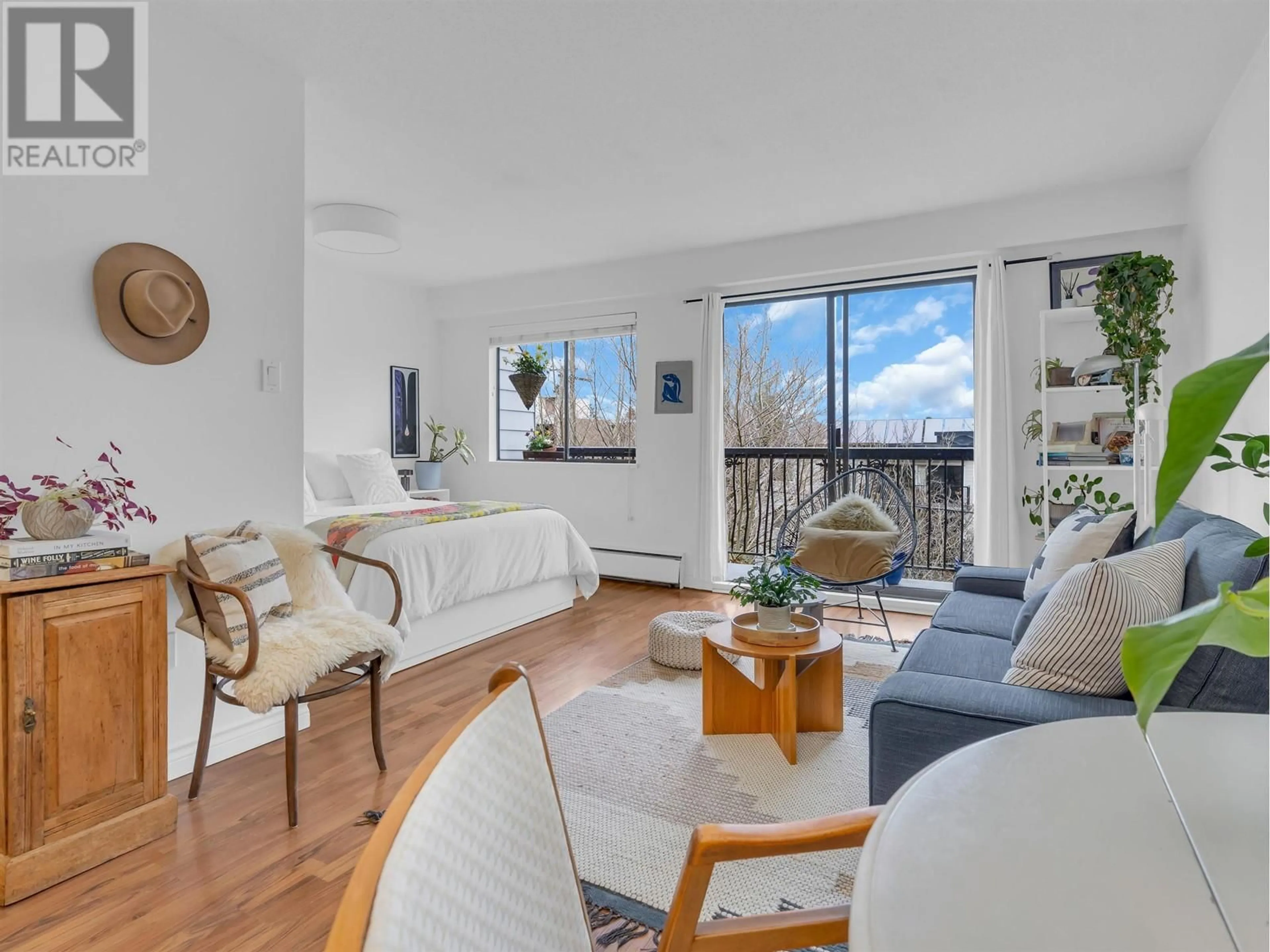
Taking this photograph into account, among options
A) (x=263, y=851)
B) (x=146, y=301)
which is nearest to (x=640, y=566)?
(x=263, y=851)

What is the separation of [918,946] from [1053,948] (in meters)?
0.10

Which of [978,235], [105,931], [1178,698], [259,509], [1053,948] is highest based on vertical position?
[978,235]

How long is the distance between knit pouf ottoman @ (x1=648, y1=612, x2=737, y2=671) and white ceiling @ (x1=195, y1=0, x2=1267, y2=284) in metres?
2.35

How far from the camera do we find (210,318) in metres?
2.46

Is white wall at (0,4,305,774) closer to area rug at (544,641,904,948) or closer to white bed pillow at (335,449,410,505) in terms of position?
area rug at (544,641,904,948)

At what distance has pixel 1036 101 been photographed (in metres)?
2.97

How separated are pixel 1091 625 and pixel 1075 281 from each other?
10.6 feet

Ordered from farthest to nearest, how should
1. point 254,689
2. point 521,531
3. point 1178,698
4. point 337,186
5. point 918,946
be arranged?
point 521,531 → point 337,186 → point 254,689 → point 1178,698 → point 918,946

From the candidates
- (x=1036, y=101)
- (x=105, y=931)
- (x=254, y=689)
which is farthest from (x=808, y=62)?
(x=105, y=931)

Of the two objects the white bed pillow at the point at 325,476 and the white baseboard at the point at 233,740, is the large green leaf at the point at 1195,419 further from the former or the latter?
the white bed pillow at the point at 325,476

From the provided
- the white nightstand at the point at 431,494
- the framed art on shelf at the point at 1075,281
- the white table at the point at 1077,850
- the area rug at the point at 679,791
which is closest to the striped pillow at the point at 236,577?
the area rug at the point at 679,791

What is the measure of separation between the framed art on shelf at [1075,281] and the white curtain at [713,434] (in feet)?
6.94

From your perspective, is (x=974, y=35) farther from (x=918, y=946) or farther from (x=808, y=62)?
(x=918, y=946)

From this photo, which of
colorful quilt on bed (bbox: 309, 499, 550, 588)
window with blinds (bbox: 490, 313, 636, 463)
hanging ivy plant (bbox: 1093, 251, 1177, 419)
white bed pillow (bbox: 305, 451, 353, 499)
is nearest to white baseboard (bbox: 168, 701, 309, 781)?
colorful quilt on bed (bbox: 309, 499, 550, 588)
